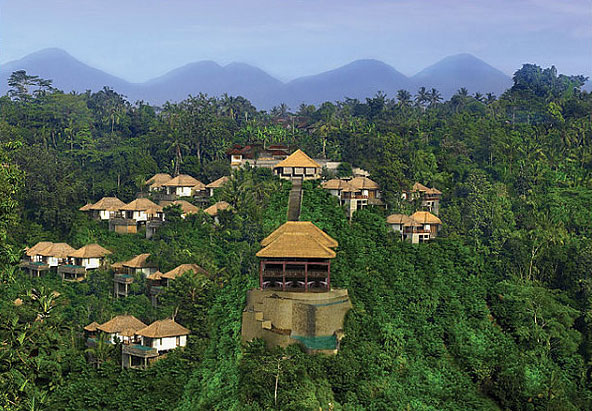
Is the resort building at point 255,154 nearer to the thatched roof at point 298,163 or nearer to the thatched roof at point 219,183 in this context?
the thatched roof at point 219,183

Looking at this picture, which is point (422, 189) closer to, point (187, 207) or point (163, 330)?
point (187, 207)

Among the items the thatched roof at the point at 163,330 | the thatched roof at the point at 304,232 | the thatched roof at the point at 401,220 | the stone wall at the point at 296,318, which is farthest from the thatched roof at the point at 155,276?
the thatched roof at the point at 401,220

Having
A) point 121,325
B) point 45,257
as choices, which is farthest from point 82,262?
point 121,325

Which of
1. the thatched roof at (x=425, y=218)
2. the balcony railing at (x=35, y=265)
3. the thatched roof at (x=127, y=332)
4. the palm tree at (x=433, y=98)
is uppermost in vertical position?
the palm tree at (x=433, y=98)

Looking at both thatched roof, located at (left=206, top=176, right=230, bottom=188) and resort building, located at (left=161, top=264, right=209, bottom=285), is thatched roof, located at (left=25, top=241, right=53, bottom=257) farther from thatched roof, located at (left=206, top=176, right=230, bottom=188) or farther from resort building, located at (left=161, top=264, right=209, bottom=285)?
thatched roof, located at (left=206, top=176, right=230, bottom=188)

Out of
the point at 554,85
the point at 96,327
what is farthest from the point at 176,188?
the point at 554,85

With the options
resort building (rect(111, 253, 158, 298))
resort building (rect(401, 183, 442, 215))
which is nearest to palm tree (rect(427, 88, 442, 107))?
resort building (rect(401, 183, 442, 215))
